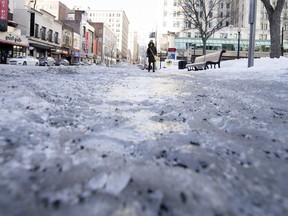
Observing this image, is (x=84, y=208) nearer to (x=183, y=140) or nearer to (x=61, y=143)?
(x=61, y=143)

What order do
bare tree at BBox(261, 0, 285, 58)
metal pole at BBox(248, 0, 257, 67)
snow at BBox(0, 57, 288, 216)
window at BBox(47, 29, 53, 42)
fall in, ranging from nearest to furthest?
snow at BBox(0, 57, 288, 216) < metal pole at BBox(248, 0, 257, 67) < bare tree at BBox(261, 0, 285, 58) < window at BBox(47, 29, 53, 42)

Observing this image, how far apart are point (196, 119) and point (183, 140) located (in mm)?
884

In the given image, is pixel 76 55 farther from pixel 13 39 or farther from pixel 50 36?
pixel 13 39

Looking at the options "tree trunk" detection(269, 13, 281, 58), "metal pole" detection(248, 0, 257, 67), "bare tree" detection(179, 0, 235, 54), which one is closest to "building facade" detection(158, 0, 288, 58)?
"bare tree" detection(179, 0, 235, 54)

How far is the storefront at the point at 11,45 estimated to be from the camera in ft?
118

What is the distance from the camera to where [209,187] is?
136cm

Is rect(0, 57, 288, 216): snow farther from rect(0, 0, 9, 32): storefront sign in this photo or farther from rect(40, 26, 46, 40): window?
rect(40, 26, 46, 40): window

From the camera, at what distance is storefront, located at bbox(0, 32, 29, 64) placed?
118ft

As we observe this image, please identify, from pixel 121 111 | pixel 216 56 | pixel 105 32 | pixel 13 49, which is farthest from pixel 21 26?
pixel 105 32

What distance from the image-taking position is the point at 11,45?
38188 millimetres

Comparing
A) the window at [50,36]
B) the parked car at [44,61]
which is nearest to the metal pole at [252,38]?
the parked car at [44,61]

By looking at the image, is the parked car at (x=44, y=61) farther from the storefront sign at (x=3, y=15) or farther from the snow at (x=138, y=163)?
the snow at (x=138, y=163)

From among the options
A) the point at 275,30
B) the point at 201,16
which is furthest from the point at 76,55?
the point at 275,30

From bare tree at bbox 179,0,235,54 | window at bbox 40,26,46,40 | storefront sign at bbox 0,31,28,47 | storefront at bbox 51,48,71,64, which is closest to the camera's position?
bare tree at bbox 179,0,235,54
